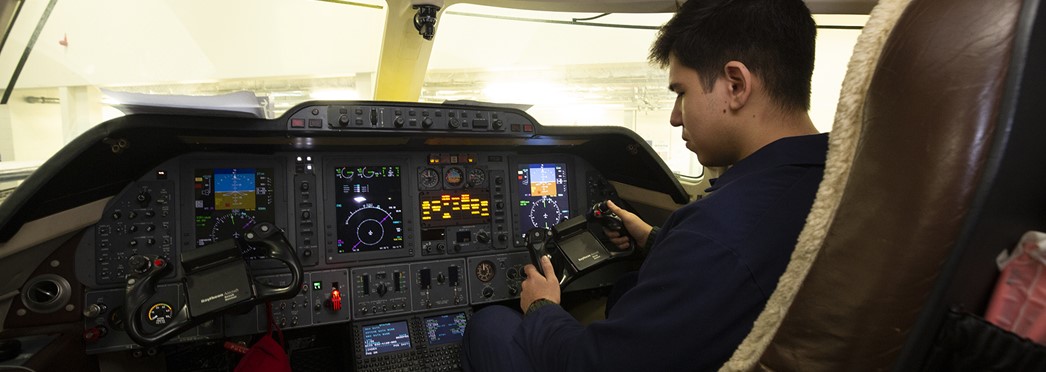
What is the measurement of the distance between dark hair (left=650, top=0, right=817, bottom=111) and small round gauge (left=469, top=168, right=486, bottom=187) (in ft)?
4.67

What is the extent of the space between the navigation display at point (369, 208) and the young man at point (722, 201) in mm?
1115

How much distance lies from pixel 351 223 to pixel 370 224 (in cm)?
8

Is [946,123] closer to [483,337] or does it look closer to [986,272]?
[986,272]

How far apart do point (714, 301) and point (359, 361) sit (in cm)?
155

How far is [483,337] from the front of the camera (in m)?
1.95

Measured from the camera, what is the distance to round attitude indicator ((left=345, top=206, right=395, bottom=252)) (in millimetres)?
2279

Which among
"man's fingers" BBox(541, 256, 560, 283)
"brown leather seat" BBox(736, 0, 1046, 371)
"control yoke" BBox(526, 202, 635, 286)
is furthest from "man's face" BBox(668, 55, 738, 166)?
"control yoke" BBox(526, 202, 635, 286)

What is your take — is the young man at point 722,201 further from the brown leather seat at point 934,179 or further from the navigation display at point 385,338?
the navigation display at point 385,338

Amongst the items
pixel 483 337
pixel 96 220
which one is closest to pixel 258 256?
pixel 96 220

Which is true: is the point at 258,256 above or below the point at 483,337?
above

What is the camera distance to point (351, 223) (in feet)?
7.47

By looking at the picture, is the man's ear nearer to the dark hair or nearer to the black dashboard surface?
the dark hair

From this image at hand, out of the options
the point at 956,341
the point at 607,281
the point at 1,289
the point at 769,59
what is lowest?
the point at 607,281

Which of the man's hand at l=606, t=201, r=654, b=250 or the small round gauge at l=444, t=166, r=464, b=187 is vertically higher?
the small round gauge at l=444, t=166, r=464, b=187
